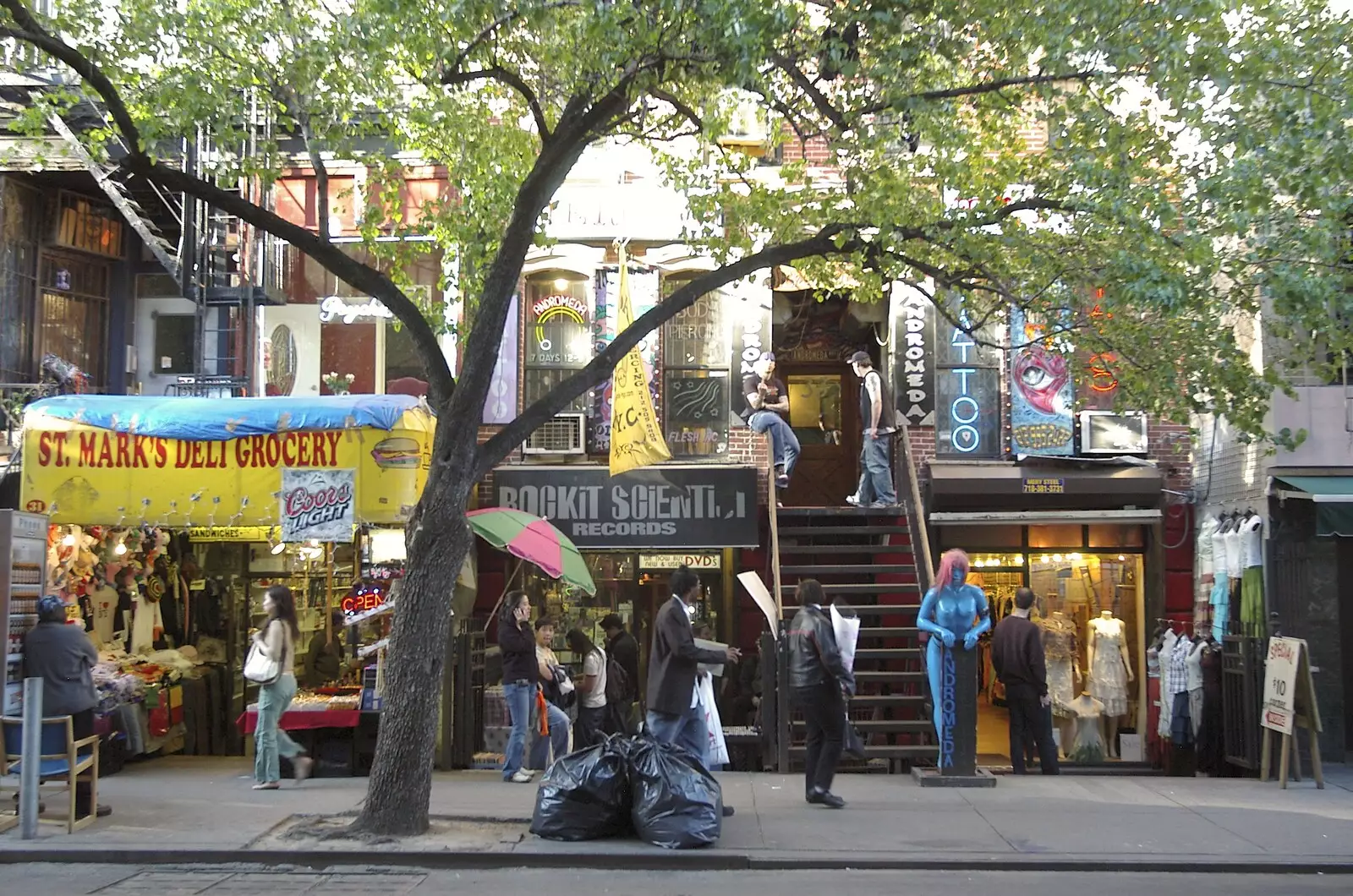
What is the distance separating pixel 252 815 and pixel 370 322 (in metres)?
6.78

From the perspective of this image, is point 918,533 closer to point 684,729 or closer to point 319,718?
point 684,729

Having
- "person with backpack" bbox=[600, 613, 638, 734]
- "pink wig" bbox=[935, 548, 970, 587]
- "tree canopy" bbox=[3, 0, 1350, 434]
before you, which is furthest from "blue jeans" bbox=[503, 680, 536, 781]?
"pink wig" bbox=[935, 548, 970, 587]

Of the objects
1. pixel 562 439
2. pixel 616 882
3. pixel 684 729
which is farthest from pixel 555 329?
pixel 616 882

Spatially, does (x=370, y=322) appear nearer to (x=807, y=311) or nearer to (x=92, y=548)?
(x=92, y=548)

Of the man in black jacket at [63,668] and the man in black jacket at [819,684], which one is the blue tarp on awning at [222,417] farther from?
the man in black jacket at [819,684]

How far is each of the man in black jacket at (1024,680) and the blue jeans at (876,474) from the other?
2328 mm

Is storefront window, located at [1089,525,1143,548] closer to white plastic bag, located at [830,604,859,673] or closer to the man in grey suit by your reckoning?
white plastic bag, located at [830,604,859,673]

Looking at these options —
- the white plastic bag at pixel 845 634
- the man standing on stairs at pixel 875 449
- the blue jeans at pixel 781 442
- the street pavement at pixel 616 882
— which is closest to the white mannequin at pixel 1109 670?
the man standing on stairs at pixel 875 449

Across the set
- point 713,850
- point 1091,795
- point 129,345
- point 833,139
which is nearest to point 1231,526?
point 1091,795

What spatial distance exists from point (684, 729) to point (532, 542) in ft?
8.32

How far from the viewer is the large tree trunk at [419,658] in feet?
30.8

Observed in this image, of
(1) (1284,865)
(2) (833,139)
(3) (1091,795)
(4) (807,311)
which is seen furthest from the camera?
(4) (807,311)

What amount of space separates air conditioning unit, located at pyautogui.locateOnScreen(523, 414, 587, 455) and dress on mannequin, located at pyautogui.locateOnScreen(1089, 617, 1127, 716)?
619 cm

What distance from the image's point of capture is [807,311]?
17.5 meters
